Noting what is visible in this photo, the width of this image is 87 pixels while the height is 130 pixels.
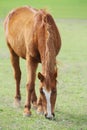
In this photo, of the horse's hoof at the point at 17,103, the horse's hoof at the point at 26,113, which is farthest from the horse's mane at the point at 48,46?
the horse's hoof at the point at 17,103

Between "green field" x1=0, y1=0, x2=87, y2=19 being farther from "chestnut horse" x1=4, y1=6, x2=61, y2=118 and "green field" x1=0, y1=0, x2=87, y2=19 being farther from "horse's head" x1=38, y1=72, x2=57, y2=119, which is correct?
"horse's head" x1=38, y1=72, x2=57, y2=119

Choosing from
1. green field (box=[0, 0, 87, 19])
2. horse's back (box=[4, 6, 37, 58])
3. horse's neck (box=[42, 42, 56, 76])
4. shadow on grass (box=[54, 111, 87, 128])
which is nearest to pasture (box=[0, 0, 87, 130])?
shadow on grass (box=[54, 111, 87, 128])

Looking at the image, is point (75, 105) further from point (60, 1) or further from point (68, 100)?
A: point (60, 1)

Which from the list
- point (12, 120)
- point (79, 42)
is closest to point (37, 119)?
point (12, 120)

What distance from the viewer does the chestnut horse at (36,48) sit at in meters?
6.93

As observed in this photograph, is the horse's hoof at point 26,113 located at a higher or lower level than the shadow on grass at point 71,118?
higher

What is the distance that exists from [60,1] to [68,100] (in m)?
44.7

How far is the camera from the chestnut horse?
6926mm

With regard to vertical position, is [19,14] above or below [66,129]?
above

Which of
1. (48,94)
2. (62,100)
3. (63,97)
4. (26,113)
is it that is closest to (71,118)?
(26,113)

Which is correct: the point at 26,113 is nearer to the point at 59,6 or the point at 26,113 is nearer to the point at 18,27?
the point at 18,27

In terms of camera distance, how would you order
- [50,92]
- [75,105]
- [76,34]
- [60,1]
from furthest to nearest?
[60,1], [76,34], [75,105], [50,92]

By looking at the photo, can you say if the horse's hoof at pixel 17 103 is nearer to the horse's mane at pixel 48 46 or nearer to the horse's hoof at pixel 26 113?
the horse's hoof at pixel 26 113

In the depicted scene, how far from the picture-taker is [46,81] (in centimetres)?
690
